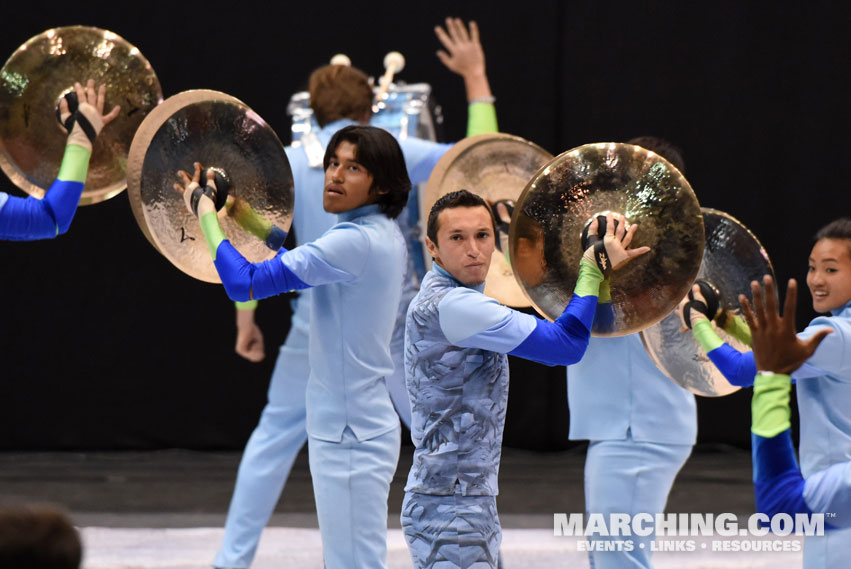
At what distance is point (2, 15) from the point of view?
19.6 ft

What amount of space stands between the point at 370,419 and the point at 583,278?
0.85m

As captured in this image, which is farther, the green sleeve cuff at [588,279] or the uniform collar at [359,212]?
the uniform collar at [359,212]

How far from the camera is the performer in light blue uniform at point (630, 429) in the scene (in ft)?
10.7

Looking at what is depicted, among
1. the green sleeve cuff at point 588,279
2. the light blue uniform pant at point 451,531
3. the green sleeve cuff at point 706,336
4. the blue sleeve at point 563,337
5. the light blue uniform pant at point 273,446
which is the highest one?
the green sleeve cuff at point 588,279

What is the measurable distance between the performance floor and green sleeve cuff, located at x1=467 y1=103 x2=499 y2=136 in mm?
1556

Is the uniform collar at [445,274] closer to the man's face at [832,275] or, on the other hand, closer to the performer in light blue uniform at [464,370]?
the performer in light blue uniform at [464,370]

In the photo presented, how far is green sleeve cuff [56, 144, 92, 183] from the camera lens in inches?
124

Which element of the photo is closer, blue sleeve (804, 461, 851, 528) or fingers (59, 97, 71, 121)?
blue sleeve (804, 461, 851, 528)

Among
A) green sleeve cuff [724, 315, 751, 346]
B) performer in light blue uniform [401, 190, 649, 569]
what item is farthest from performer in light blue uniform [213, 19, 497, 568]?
performer in light blue uniform [401, 190, 649, 569]

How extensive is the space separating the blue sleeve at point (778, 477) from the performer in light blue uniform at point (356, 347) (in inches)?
49.2

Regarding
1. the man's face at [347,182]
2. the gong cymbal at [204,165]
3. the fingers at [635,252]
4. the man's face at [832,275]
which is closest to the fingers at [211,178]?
the gong cymbal at [204,165]

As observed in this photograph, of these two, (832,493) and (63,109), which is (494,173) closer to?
(63,109)

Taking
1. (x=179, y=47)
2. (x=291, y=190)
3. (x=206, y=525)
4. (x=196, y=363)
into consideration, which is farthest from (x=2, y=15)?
(x=291, y=190)

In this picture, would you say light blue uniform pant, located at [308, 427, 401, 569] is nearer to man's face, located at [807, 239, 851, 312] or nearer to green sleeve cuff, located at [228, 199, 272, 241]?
green sleeve cuff, located at [228, 199, 272, 241]
